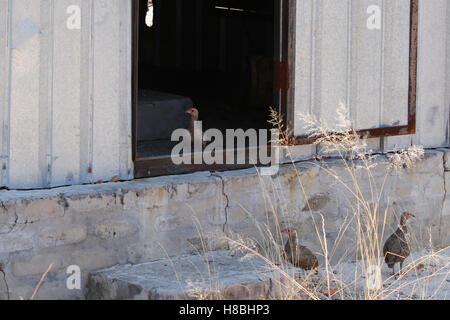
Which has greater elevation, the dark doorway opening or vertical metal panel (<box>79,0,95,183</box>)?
the dark doorway opening

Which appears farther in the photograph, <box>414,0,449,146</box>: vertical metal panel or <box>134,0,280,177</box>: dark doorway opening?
<box>134,0,280,177</box>: dark doorway opening

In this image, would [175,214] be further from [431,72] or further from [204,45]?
[204,45]

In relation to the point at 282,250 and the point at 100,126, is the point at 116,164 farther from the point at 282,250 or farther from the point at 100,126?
the point at 282,250

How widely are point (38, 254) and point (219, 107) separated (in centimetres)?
504

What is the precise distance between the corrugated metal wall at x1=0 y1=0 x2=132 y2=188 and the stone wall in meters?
0.17

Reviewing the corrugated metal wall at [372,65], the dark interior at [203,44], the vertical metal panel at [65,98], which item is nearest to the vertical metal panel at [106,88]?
the vertical metal panel at [65,98]

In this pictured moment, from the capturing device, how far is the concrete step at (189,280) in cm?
479

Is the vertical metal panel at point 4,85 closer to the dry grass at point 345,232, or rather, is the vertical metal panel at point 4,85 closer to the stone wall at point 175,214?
the stone wall at point 175,214

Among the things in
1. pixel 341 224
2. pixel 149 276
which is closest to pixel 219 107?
pixel 341 224

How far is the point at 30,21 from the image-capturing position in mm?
4789

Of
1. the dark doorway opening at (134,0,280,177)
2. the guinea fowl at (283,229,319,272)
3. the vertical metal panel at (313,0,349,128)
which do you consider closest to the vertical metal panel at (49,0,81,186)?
the guinea fowl at (283,229,319,272)

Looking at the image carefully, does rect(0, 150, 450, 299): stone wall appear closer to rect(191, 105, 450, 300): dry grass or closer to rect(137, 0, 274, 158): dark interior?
rect(191, 105, 450, 300): dry grass

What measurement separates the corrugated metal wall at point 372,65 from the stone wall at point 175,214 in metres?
0.39

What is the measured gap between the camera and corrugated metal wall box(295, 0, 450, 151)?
6.27m
